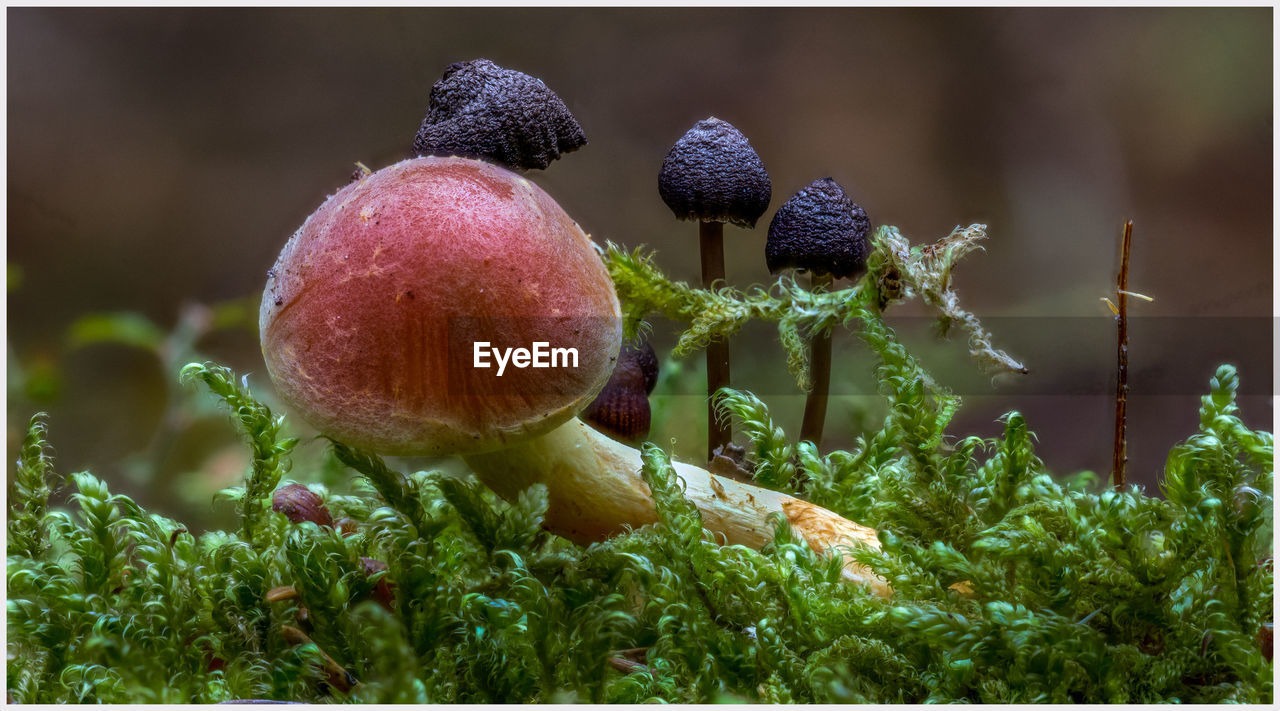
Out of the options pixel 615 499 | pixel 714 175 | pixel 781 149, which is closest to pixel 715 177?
pixel 714 175

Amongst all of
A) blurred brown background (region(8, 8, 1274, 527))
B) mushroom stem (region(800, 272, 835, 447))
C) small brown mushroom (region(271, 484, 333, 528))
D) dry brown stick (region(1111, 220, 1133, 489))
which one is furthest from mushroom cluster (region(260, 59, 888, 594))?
dry brown stick (region(1111, 220, 1133, 489))

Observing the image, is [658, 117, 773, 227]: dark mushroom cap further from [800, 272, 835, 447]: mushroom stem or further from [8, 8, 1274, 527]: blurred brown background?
[800, 272, 835, 447]: mushroom stem

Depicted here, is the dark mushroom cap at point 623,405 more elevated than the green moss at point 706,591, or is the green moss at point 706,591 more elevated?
the dark mushroom cap at point 623,405

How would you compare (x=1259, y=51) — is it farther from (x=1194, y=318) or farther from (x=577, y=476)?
(x=577, y=476)

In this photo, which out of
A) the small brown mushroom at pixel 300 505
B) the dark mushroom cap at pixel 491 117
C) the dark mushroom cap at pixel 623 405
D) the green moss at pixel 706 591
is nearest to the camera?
the green moss at pixel 706 591

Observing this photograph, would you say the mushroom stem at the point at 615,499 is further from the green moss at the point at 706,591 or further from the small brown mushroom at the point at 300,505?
the small brown mushroom at the point at 300,505

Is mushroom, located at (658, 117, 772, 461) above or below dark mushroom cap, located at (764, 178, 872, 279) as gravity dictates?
above

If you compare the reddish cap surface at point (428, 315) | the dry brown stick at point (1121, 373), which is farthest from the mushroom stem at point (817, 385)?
the reddish cap surface at point (428, 315)
